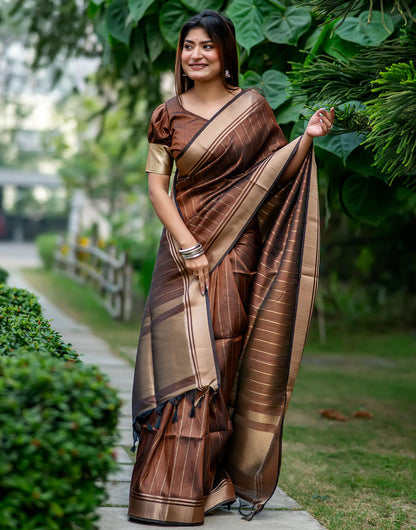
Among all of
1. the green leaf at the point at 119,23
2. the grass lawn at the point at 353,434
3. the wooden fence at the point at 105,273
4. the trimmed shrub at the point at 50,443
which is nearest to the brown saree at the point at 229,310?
the grass lawn at the point at 353,434

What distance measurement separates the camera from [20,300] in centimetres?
372

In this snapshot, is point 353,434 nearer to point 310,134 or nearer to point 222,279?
point 222,279

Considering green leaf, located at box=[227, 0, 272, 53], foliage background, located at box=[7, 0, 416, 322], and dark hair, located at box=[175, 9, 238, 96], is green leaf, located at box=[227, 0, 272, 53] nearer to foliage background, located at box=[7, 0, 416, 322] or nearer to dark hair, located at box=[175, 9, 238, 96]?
foliage background, located at box=[7, 0, 416, 322]

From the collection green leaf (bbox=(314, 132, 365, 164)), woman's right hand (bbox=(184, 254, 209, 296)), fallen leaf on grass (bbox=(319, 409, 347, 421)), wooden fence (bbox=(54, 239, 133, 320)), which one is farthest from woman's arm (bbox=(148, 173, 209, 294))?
wooden fence (bbox=(54, 239, 133, 320))

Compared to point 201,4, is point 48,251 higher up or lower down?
lower down

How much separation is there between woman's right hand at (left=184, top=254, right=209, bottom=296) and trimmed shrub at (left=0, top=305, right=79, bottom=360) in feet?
1.87

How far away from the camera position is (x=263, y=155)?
9.83 ft

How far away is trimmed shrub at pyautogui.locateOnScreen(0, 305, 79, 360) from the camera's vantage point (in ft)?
8.25

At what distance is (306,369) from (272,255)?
4.26 m

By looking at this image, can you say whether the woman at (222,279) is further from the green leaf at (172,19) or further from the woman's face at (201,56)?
the green leaf at (172,19)

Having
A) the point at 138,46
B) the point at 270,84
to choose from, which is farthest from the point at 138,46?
the point at 270,84

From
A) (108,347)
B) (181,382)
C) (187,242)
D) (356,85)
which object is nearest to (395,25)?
(356,85)

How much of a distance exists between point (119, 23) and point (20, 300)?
160 centimetres

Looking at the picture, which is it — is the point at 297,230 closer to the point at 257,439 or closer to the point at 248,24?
the point at 257,439
